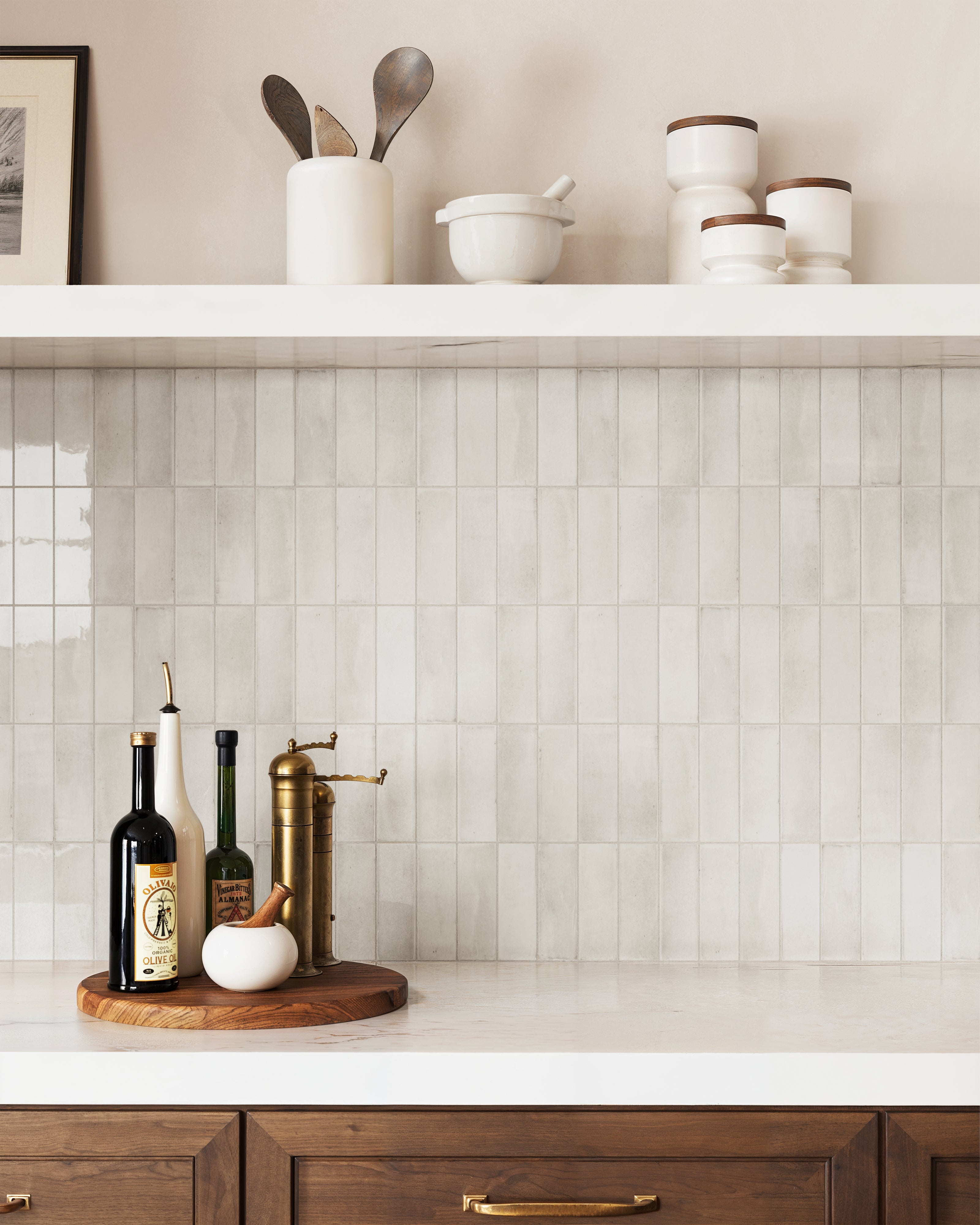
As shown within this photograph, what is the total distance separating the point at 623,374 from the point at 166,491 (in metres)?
0.73

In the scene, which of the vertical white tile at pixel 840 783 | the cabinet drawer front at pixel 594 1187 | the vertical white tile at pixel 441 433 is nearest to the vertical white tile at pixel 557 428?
the vertical white tile at pixel 441 433

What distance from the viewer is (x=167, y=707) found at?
161 centimetres

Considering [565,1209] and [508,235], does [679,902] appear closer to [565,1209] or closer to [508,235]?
[565,1209]

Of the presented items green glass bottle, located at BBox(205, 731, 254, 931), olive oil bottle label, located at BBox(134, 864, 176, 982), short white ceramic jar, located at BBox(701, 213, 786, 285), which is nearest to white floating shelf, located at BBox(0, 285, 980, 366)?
short white ceramic jar, located at BBox(701, 213, 786, 285)

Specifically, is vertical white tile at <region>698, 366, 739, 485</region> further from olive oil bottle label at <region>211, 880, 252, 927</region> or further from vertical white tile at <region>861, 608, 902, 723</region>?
olive oil bottle label at <region>211, 880, 252, 927</region>

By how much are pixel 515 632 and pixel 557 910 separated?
0.43 metres

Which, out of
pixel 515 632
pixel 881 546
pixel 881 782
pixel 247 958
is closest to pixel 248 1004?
pixel 247 958

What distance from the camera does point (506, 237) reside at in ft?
5.20

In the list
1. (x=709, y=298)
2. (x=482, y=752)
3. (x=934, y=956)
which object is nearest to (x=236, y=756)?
(x=482, y=752)

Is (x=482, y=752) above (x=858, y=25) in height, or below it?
below

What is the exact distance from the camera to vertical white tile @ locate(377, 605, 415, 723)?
1.84 m

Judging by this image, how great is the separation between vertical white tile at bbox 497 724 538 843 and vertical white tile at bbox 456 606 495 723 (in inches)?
1.8

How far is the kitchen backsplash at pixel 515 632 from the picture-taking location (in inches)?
72.1

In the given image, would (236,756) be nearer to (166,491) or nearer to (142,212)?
(166,491)
